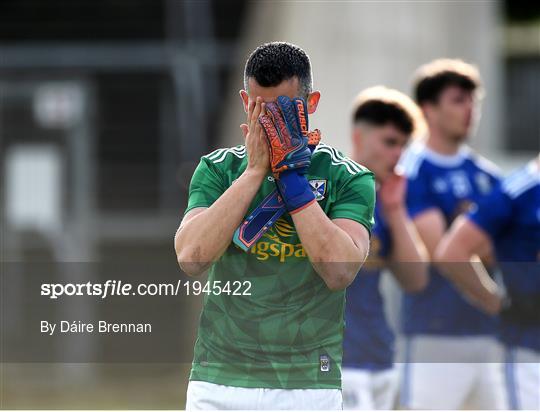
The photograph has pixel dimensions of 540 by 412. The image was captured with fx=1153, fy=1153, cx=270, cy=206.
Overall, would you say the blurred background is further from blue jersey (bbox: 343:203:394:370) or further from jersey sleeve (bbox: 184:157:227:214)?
jersey sleeve (bbox: 184:157:227:214)

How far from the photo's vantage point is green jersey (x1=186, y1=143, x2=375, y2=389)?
321cm

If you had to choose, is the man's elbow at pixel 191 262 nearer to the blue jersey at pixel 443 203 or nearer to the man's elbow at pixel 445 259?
the man's elbow at pixel 445 259

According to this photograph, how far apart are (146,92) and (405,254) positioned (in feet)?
29.6

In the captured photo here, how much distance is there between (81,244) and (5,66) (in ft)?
7.88

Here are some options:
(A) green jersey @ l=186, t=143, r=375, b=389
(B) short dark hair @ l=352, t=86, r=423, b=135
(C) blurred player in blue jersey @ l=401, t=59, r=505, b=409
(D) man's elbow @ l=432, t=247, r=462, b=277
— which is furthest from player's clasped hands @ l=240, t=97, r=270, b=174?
(C) blurred player in blue jersey @ l=401, t=59, r=505, b=409

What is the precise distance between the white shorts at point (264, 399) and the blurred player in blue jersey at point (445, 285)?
2244mm

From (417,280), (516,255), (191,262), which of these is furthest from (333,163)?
(417,280)

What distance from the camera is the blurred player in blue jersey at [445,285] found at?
5691 millimetres

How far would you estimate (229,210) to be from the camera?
3023mm

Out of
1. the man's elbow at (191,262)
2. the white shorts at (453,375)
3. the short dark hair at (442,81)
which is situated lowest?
the white shorts at (453,375)

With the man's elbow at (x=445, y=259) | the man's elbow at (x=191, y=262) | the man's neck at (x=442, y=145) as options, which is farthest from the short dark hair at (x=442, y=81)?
the man's elbow at (x=191, y=262)

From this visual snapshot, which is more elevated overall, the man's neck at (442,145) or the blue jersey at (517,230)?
the man's neck at (442,145)

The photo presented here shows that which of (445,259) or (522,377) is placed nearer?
(522,377)

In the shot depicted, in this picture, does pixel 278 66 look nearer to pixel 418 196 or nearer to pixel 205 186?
pixel 205 186
